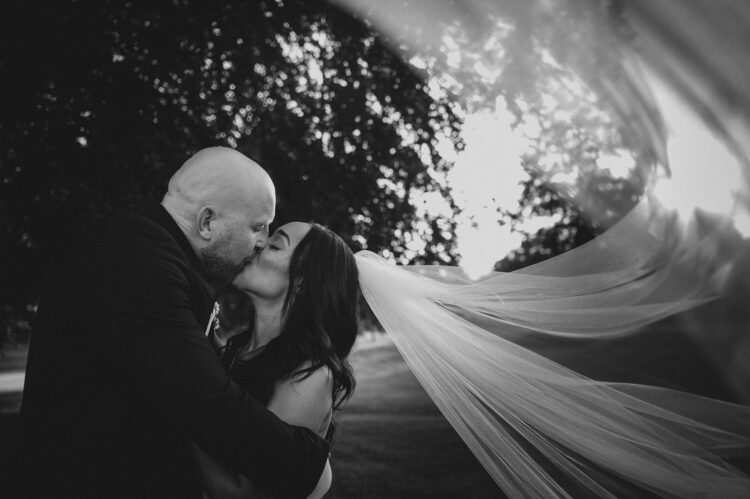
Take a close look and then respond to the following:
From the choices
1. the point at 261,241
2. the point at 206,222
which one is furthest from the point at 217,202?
the point at 261,241

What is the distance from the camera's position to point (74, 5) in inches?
198

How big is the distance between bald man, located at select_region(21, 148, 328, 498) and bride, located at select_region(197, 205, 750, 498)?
0.68m

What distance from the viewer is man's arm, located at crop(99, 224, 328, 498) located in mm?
Result: 1796

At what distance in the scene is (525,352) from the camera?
3.09 m

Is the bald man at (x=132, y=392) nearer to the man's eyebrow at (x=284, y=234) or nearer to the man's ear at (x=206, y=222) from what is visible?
the man's ear at (x=206, y=222)

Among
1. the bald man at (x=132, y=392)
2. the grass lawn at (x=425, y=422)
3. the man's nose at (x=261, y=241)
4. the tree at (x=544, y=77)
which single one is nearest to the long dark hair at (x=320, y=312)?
the man's nose at (x=261, y=241)

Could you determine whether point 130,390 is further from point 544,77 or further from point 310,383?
point 544,77

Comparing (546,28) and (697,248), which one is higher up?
(546,28)

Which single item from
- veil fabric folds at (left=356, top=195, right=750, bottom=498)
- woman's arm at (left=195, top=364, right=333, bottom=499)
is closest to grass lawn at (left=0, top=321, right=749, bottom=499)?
veil fabric folds at (left=356, top=195, right=750, bottom=498)

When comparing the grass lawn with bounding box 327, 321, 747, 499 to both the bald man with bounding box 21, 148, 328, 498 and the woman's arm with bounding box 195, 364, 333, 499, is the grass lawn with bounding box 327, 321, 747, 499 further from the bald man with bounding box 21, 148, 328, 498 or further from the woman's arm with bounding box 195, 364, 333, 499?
the bald man with bounding box 21, 148, 328, 498

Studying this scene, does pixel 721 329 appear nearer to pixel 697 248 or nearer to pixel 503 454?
pixel 697 248

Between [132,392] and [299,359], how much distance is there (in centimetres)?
101

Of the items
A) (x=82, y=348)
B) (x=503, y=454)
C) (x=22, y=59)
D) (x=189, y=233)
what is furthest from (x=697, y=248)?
(x=22, y=59)

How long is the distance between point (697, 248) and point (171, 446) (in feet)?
8.90
